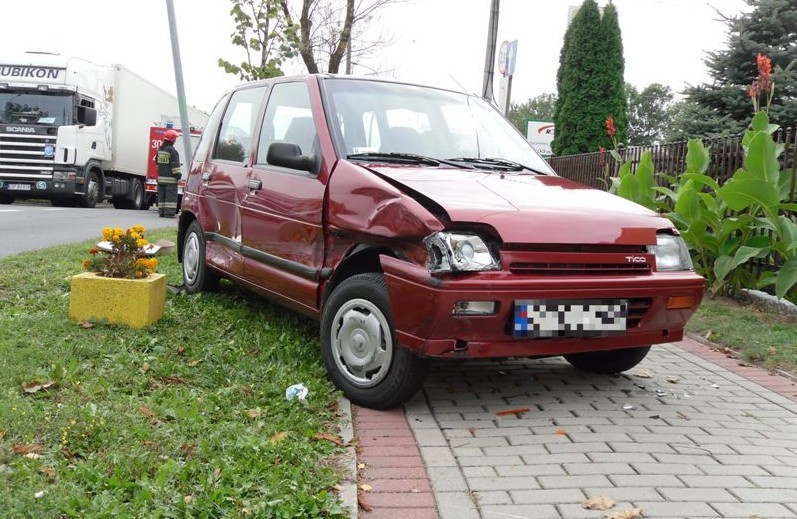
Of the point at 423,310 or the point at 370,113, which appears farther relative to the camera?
the point at 370,113

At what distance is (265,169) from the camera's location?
518 cm

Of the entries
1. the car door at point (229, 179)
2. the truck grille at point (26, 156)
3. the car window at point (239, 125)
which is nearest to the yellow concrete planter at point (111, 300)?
the car door at point (229, 179)

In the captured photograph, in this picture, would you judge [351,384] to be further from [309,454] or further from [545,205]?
[545,205]

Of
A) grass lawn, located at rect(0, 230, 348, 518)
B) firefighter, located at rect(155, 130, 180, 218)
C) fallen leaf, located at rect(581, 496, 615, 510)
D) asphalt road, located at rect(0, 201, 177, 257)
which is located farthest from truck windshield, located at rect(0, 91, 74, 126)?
fallen leaf, located at rect(581, 496, 615, 510)

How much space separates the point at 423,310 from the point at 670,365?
104 inches

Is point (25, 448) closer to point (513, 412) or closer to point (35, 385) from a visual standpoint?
point (35, 385)

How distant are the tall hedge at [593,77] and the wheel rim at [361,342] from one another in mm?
13988

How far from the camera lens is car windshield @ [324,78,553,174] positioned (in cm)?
466

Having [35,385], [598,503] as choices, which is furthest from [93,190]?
[598,503]

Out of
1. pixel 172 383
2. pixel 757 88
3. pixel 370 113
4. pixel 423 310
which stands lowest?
pixel 172 383

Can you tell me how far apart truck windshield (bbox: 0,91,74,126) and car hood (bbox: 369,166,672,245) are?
1689 centimetres

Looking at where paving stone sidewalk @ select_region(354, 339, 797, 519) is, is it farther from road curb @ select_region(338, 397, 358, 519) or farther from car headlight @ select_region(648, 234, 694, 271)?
car headlight @ select_region(648, 234, 694, 271)

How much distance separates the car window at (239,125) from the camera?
18.7 feet

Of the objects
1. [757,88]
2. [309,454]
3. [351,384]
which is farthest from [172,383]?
[757,88]
